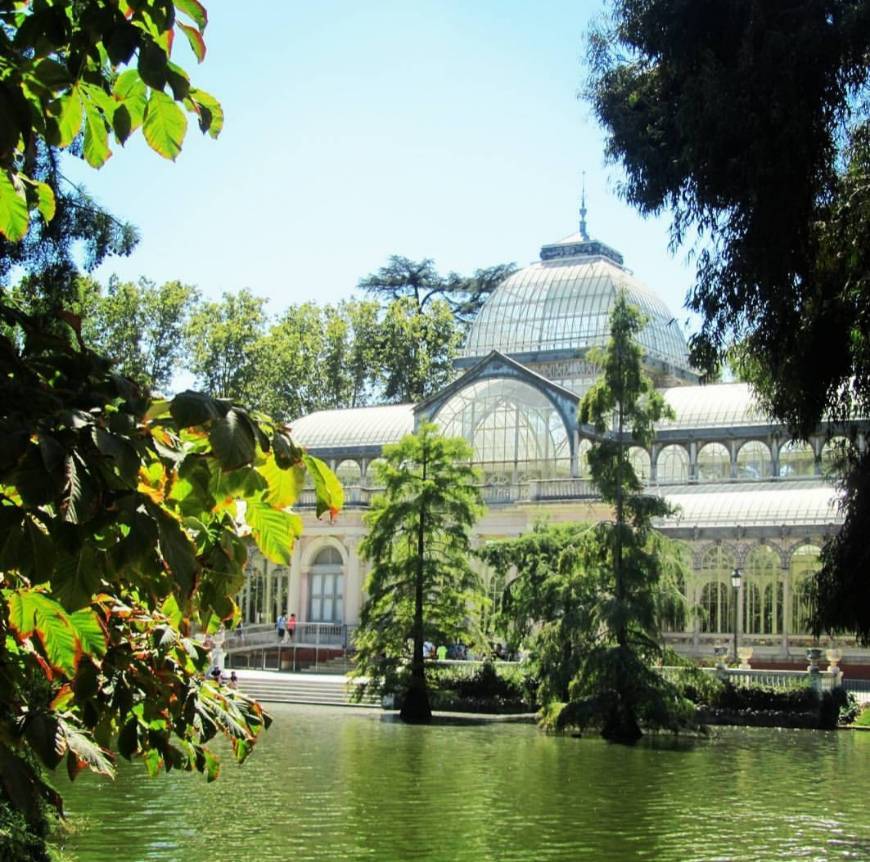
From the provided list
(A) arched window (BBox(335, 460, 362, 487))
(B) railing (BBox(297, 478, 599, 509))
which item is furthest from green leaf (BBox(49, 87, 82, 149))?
(A) arched window (BBox(335, 460, 362, 487))

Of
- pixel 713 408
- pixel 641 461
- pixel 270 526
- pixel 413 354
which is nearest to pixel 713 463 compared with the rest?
pixel 713 408

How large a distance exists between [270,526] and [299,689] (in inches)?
1267

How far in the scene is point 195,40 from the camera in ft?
12.2

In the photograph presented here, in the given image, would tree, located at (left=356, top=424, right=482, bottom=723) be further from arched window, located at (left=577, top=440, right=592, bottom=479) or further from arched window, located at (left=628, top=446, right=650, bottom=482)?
arched window, located at (left=628, top=446, right=650, bottom=482)

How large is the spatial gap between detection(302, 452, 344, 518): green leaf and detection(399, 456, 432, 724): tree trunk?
81.9 ft

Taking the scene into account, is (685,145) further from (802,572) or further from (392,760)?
(802,572)

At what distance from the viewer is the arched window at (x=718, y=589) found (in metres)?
37.0

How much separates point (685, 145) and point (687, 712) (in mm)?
14198

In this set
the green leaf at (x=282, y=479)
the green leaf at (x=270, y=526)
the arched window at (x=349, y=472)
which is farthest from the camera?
the arched window at (x=349, y=472)

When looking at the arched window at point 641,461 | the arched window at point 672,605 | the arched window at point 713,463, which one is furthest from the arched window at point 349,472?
the arched window at point 672,605

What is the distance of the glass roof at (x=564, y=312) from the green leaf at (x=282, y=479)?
4255 cm

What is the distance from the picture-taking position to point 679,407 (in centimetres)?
4309

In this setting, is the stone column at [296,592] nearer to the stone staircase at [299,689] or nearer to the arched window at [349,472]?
the arched window at [349,472]

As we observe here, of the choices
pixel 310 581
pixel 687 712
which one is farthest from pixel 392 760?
pixel 310 581
